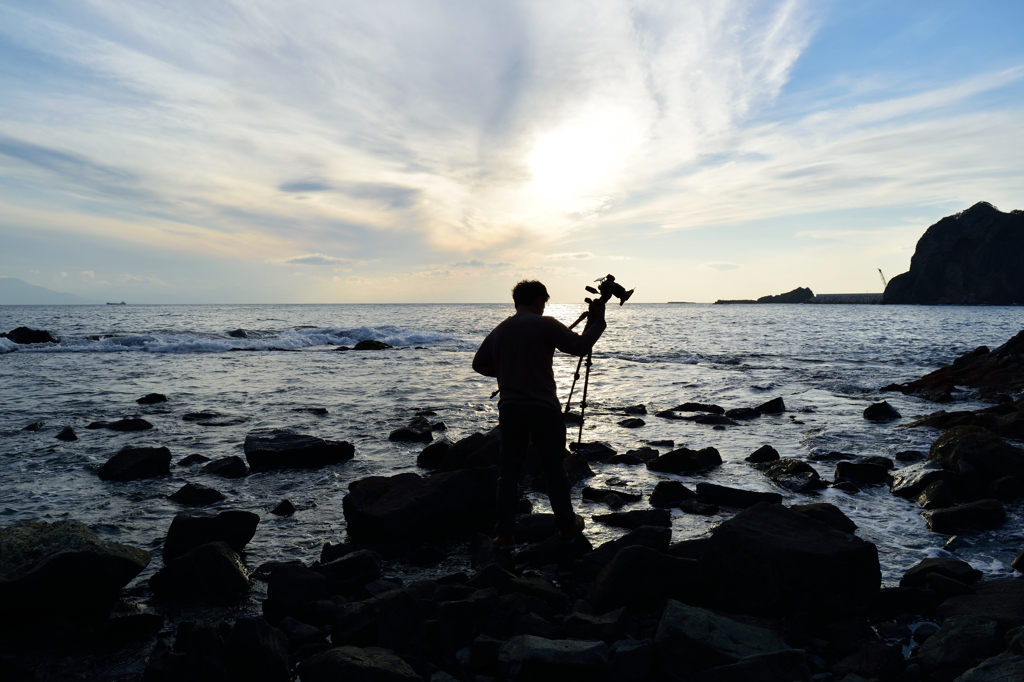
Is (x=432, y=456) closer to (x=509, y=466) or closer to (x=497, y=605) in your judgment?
(x=509, y=466)

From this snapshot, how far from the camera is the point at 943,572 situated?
15.4 feet

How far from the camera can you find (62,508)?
6820mm

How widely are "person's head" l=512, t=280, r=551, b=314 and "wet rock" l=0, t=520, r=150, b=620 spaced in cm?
416

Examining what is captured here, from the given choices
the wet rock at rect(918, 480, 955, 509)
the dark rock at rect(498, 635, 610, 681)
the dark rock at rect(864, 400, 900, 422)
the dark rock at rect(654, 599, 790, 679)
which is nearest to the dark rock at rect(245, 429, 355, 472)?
the dark rock at rect(498, 635, 610, 681)

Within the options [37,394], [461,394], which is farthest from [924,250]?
[37,394]

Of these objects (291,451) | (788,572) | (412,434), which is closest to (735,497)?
(788,572)

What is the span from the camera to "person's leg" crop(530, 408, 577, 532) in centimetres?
543

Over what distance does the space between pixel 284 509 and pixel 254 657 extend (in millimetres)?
3572

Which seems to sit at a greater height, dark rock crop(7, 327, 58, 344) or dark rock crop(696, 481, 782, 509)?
dark rock crop(7, 327, 58, 344)

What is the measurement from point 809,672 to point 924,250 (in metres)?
185

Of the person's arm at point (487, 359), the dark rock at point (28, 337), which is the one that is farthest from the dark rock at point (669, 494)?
the dark rock at point (28, 337)

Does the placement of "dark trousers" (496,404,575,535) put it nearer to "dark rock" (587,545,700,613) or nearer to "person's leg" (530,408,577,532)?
"person's leg" (530,408,577,532)

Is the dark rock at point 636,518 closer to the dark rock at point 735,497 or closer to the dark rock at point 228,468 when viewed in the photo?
the dark rock at point 735,497

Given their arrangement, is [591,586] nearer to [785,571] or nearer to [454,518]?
[785,571]
